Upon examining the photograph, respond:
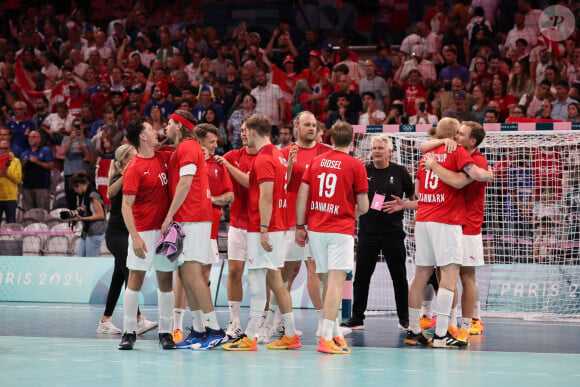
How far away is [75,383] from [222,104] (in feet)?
41.2

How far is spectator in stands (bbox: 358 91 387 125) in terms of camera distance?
16625mm

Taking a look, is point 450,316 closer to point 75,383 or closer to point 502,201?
point 502,201

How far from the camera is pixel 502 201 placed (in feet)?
42.5

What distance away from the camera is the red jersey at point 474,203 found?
942 centimetres

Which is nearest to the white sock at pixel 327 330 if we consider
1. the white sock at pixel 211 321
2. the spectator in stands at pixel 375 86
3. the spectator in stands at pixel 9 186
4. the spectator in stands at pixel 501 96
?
the white sock at pixel 211 321

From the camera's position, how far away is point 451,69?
1777 cm

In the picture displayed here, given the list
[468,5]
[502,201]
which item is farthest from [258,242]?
[468,5]

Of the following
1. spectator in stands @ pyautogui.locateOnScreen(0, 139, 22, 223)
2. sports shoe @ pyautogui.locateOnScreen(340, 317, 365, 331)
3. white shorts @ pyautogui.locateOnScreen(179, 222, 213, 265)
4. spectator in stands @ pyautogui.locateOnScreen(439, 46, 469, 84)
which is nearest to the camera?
white shorts @ pyautogui.locateOnScreen(179, 222, 213, 265)

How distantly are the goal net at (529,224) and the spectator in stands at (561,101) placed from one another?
8.23 feet

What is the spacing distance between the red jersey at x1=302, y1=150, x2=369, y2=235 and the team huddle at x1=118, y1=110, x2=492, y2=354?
1cm

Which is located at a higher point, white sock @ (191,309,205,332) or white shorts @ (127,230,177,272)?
white shorts @ (127,230,177,272)

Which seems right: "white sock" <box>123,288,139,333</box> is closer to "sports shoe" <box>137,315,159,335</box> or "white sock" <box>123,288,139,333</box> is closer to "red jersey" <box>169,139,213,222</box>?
"red jersey" <box>169,139,213,222</box>

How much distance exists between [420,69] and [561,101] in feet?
12.4

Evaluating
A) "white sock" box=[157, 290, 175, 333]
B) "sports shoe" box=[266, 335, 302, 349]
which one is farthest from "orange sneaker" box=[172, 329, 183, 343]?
"sports shoe" box=[266, 335, 302, 349]
